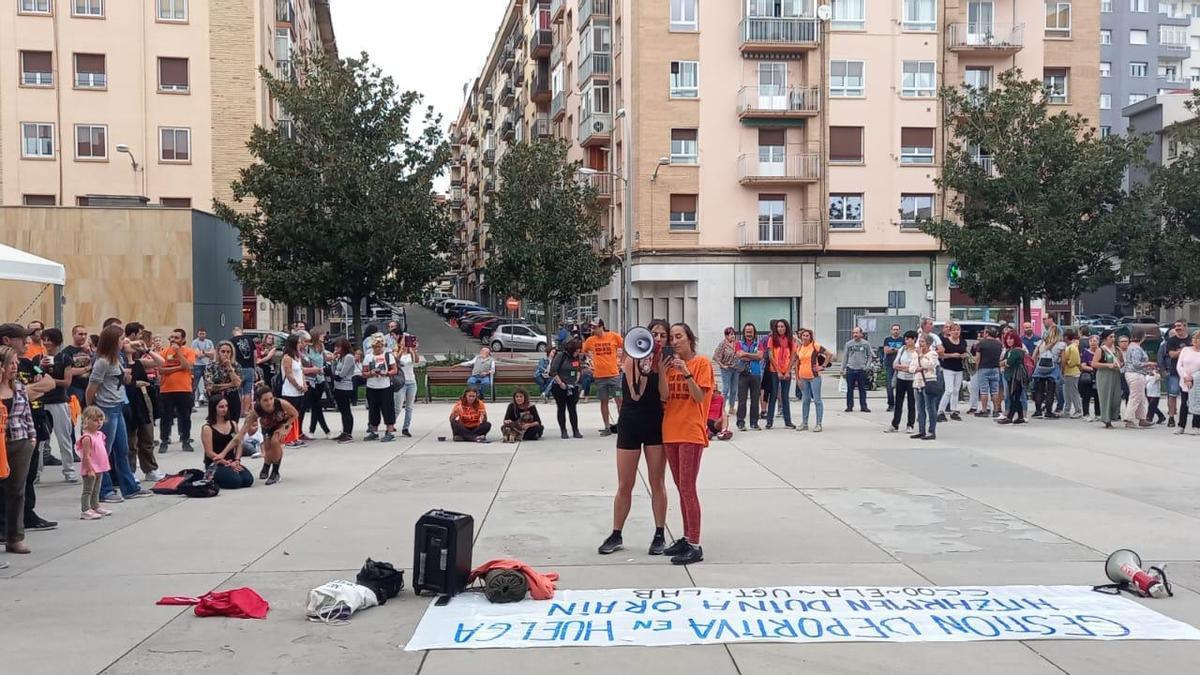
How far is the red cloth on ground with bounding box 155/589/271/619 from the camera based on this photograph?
6.76 meters

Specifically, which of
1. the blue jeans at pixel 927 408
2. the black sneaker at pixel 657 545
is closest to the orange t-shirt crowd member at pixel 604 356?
the blue jeans at pixel 927 408

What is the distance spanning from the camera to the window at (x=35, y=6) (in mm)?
42875

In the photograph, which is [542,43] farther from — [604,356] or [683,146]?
[604,356]

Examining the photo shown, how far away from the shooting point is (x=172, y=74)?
4419 centimetres

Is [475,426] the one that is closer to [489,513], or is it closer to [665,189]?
[489,513]

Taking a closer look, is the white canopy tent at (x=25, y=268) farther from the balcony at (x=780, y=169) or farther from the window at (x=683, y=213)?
the balcony at (x=780, y=169)

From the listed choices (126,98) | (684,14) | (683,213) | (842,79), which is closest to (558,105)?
(684,14)

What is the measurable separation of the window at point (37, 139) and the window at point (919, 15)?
3608 cm

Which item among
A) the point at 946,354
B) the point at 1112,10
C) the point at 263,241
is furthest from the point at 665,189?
the point at 1112,10

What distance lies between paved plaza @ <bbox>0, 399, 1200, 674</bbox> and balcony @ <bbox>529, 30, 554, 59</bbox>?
52407 millimetres

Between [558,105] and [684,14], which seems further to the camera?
[558,105]

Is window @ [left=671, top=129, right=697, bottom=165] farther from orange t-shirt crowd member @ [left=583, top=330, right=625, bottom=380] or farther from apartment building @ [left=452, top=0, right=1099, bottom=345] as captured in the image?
orange t-shirt crowd member @ [left=583, top=330, right=625, bottom=380]

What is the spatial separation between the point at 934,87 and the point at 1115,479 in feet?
119

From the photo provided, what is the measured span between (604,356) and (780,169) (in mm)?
30813
